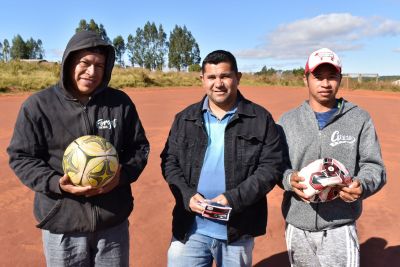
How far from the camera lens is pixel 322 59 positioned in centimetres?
317

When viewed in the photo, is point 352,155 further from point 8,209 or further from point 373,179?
point 8,209

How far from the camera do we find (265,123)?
3125 mm

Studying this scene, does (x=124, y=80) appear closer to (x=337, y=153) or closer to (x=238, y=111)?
(x=238, y=111)

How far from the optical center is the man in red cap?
121 inches

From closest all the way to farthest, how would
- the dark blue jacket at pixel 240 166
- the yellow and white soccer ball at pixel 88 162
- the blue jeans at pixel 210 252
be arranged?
1. the yellow and white soccer ball at pixel 88 162
2. the dark blue jacket at pixel 240 166
3. the blue jeans at pixel 210 252

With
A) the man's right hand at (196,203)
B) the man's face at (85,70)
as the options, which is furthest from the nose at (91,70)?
the man's right hand at (196,203)

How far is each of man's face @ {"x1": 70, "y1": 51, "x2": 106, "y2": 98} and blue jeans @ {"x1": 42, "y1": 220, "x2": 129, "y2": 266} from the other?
108 centimetres

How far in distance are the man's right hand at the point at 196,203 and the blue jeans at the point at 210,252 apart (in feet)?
0.96

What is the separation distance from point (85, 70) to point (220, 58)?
1017 millimetres

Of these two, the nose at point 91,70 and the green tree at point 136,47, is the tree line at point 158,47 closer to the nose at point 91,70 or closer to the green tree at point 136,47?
the green tree at point 136,47

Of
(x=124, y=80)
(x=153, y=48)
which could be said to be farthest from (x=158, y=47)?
(x=124, y=80)

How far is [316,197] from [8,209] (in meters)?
4.79

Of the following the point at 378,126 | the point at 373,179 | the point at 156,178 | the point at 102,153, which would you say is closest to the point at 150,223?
the point at 156,178

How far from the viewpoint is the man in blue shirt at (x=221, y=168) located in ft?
10.1
